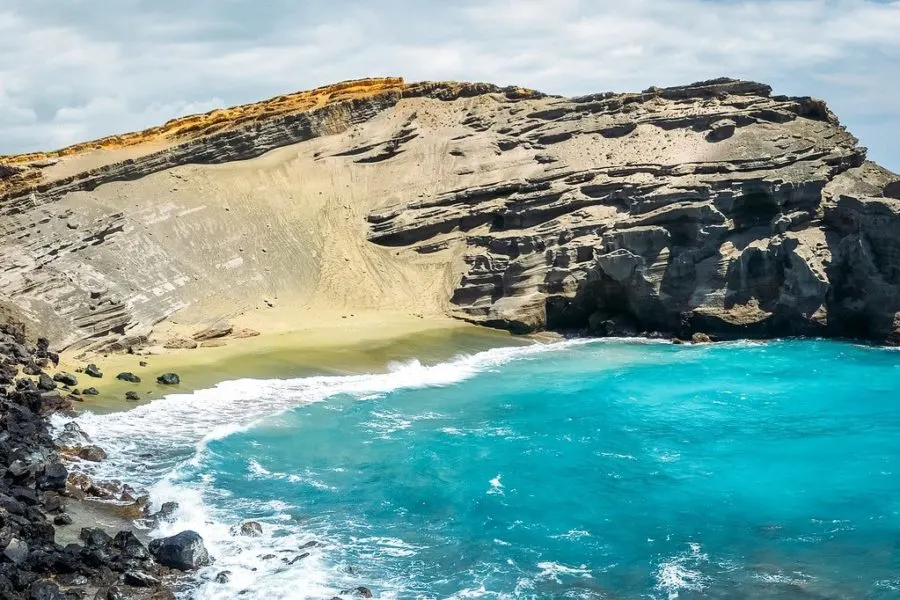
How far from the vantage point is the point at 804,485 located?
21.2 m

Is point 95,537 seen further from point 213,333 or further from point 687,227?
point 687,227

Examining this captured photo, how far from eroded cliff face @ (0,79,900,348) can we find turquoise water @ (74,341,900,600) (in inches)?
234

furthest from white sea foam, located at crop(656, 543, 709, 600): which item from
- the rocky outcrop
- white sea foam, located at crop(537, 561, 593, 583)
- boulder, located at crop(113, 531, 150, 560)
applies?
boulder, located at crop(113, 531, 150, 560)

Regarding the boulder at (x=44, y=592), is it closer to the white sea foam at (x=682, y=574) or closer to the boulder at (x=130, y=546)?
the boulder at (x=130, y=546)

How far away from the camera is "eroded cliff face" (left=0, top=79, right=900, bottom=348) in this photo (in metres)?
36.5

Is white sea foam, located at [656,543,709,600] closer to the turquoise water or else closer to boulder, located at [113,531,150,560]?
the turquoise water

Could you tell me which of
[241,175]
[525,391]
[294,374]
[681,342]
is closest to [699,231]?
[681,342]

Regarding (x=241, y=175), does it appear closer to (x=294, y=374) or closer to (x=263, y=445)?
(x=294, y=374)

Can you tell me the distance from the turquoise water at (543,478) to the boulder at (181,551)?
337mm

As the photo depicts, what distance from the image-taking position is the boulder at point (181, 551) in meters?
15.7

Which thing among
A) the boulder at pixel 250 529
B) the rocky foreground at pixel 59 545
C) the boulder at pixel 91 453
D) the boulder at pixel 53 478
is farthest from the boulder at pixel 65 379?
the boulder at pixel 250 529

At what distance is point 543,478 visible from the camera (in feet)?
71.0

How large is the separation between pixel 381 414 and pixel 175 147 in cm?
2444

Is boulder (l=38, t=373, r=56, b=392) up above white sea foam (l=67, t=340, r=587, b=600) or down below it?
above
